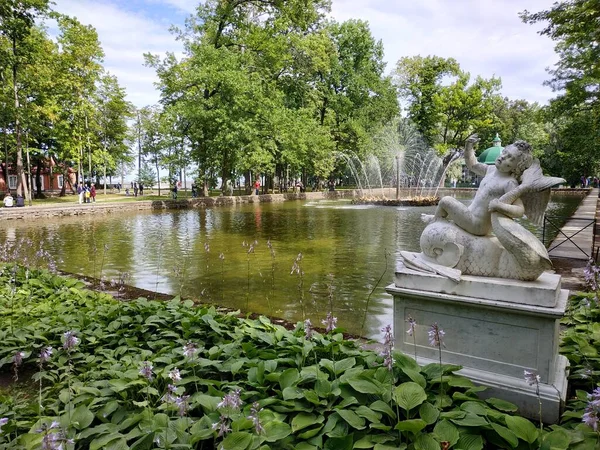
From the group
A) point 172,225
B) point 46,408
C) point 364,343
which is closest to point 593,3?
point 364,343

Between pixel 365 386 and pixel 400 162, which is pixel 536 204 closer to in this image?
pixel 365 386

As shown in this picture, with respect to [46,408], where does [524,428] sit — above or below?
above

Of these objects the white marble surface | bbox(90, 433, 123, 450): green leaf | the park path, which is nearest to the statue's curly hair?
the white marble surface

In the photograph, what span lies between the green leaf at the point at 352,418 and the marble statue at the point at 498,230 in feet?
4.28

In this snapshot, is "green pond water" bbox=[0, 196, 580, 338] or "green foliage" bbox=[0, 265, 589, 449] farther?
"green pond water" bbox=[0, 196, 580, 338]

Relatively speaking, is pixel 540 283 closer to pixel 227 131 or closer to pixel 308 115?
pixel 227 131

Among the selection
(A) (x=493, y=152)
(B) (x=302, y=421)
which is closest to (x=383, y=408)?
(B) (x=302, y=421)

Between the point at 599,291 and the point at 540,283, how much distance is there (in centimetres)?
270

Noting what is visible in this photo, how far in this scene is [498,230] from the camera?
10.6 ft

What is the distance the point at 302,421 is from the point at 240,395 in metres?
0.56

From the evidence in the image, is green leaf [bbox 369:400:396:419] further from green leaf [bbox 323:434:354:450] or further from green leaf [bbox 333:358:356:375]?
green leaf [bbox 333:358:356:375]

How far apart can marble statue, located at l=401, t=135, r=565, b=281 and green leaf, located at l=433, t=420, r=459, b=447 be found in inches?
45.3

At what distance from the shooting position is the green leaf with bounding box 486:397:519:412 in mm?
2727

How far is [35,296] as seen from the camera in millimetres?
5934
